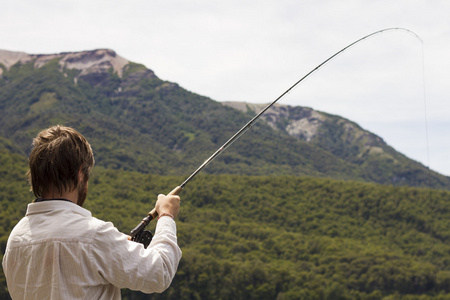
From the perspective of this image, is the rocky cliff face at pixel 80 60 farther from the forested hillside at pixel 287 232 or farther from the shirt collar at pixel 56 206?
the shirt collar at pixel 56 206

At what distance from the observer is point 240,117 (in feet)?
509

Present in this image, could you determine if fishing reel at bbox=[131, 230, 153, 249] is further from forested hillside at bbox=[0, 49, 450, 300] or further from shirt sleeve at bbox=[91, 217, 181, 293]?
forested hillside at bbox=[0, 49, 450, 300]

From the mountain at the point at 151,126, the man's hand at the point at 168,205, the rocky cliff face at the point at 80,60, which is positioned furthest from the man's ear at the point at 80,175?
the rocky cliff face at the point at 80,60

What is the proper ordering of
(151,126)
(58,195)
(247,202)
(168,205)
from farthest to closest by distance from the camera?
(151,126) → (247,202) → (168,205) → (58,195)

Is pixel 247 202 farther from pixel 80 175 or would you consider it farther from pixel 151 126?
pixel 80 175

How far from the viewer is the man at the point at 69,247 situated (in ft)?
5.38

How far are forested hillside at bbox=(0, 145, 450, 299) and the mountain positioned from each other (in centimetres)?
2273

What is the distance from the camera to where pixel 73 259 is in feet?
5.35

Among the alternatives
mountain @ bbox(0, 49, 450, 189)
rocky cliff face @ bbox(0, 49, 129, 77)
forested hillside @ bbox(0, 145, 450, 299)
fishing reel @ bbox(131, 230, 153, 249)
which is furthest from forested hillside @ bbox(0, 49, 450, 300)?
rocky cliff face @ bbox(0, 49, 129, 77)

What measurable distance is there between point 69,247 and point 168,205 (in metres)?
0.44

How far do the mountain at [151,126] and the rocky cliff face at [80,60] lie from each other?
0.32 m

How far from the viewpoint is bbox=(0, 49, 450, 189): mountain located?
362 feet

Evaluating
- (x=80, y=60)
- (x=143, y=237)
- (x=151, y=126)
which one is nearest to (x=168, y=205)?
(x=143, y=237)

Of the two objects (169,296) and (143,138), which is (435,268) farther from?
(143,138)
